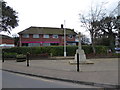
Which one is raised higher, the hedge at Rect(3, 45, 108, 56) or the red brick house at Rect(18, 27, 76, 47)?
the red brick house at Rect(18, 27, 76, 47)

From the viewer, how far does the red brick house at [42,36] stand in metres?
49.8

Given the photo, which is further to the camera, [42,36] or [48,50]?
[42,36]

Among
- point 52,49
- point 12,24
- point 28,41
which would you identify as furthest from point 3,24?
point 28,41

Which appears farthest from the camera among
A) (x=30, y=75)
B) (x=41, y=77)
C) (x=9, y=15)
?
(x=9, y=15)

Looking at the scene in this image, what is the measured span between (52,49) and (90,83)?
73.8 ft

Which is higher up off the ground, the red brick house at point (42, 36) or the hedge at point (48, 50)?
the red brick house at point (42, 36)

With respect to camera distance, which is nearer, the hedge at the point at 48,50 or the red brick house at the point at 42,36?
the hedge at the point at 48,50

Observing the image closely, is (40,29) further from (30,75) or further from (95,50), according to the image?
(30,75)

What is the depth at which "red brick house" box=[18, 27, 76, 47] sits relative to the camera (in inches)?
1960

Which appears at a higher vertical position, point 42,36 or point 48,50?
point 42,36

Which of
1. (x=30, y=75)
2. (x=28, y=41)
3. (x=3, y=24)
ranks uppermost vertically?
(x=3, y=24)

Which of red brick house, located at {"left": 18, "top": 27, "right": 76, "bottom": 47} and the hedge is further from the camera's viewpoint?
red brick house, located at {"left": 18, "top": 27, "right": 76, "bottom": 47}

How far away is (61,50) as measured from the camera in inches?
1213

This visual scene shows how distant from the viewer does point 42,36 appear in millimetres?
51062
